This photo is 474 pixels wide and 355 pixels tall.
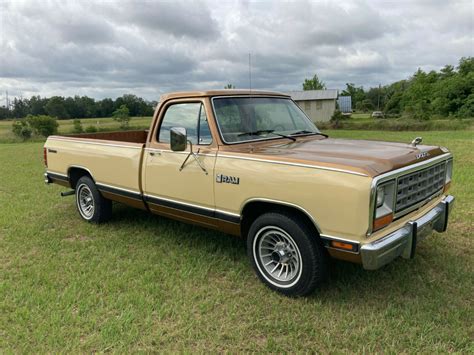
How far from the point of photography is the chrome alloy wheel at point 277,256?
11.6 ft

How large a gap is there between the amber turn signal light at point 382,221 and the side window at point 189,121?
190 cm

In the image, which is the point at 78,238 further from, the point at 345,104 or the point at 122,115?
the point at 345,104

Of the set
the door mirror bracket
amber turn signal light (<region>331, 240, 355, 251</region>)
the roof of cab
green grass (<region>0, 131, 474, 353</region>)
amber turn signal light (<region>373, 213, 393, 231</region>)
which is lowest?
green grass (<region>0, 131, 474, 353</region>)

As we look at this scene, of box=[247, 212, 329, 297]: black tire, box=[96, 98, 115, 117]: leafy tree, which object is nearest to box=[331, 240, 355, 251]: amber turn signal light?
box=[247, 212, 329, 297]: black tire

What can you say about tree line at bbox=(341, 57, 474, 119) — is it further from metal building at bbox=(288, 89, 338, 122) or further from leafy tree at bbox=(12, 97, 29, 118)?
leafy tree at bbox=(12, 97, 29, 118)

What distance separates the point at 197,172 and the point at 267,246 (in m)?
1.07

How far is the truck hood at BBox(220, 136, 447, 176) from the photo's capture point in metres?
3.06

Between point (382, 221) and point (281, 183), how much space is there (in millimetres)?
878

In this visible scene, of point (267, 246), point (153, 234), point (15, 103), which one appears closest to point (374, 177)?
point (267, 246)

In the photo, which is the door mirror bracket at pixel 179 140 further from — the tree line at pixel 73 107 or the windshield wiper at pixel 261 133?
the tree line at pixel 73 107

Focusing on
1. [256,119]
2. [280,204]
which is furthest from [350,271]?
[256,119]

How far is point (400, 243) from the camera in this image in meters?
3.10

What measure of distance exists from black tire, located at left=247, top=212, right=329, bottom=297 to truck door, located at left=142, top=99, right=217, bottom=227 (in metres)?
0.60

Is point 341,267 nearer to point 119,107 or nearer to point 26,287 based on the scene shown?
point 26,287
